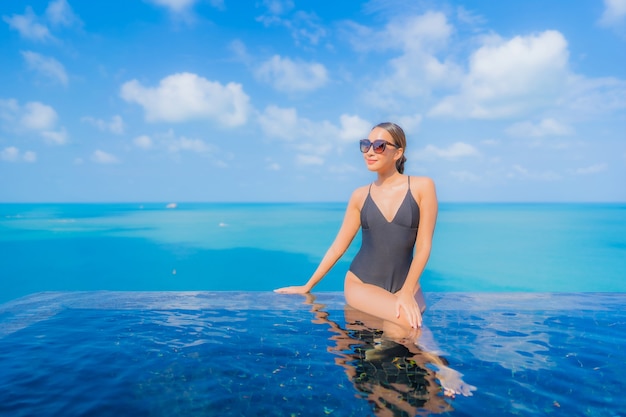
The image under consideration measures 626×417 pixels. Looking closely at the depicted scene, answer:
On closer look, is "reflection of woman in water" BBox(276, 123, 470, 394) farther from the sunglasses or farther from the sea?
the sea

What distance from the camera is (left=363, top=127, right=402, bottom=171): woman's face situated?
393cm

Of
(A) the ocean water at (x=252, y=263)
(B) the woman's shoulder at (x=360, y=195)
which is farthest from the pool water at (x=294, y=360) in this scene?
(A) the ocean water at (x=252, y=263)

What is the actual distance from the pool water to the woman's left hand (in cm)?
19

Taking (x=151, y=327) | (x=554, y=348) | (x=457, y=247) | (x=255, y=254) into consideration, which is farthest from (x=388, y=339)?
(x=457, y=247)

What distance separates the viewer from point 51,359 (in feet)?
10.6

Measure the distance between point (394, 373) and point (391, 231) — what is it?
4.60ft

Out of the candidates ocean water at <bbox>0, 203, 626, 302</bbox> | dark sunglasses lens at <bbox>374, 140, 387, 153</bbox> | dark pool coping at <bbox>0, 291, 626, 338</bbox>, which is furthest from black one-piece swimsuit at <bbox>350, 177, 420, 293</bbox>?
ocean water at <bbox>0, 203, 626, 302</bbox>

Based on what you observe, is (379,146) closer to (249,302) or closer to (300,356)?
(300,356)

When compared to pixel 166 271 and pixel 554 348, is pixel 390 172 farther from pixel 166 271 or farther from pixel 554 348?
pixel 166 271

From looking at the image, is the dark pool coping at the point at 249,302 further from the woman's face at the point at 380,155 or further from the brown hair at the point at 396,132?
the brown hair at the point at 396,132

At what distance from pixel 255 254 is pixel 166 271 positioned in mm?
4695

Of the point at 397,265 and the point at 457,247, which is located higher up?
the point at 397,265

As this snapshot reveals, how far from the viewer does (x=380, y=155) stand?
12.9 ft

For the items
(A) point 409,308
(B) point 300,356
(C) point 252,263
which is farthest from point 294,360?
(C) point 252,263
